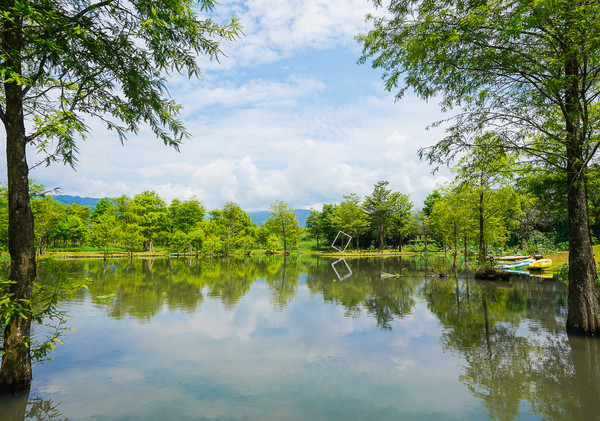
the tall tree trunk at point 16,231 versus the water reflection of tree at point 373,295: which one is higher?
the tall tree trunk at point 16,231

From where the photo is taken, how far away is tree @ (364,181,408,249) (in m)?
58.3

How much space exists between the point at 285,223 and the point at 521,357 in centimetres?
4616

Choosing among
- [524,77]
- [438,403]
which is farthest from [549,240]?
[438,403]

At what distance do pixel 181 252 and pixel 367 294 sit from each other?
3975cm

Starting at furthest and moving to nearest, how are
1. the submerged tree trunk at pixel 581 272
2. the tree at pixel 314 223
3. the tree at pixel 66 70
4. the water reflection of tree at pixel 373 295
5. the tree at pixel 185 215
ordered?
the tree at pixel 314 223
the tree at pixel 185 215
the water reflection of tree at pixel 373 295
the submerged tree trunk at pixel 581 272
the tree at pixel 66 70

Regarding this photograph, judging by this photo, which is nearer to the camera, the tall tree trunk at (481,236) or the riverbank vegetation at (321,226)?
the tall tree trunk at (481,236)

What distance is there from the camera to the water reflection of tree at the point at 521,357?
5.61 meters

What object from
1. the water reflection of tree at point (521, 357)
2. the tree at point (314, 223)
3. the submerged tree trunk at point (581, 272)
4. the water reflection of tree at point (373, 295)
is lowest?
→ the water reflection of tree at point (373, 295)

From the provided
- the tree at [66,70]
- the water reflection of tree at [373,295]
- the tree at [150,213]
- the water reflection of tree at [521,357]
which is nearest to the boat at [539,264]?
the water reflection of tree at [373,295]

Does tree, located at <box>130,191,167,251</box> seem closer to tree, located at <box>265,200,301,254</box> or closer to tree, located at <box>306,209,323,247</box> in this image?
tree, located at <box>265,200,301,254</box>

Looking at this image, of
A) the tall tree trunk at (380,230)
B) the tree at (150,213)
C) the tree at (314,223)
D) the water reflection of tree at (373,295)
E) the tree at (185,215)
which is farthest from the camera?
the tree at (314,223)

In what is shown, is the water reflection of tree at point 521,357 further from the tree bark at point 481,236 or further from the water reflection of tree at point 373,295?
the tree bark at point 481,236

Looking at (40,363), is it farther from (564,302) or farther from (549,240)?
(549,240)

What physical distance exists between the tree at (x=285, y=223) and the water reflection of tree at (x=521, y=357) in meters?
38.6
